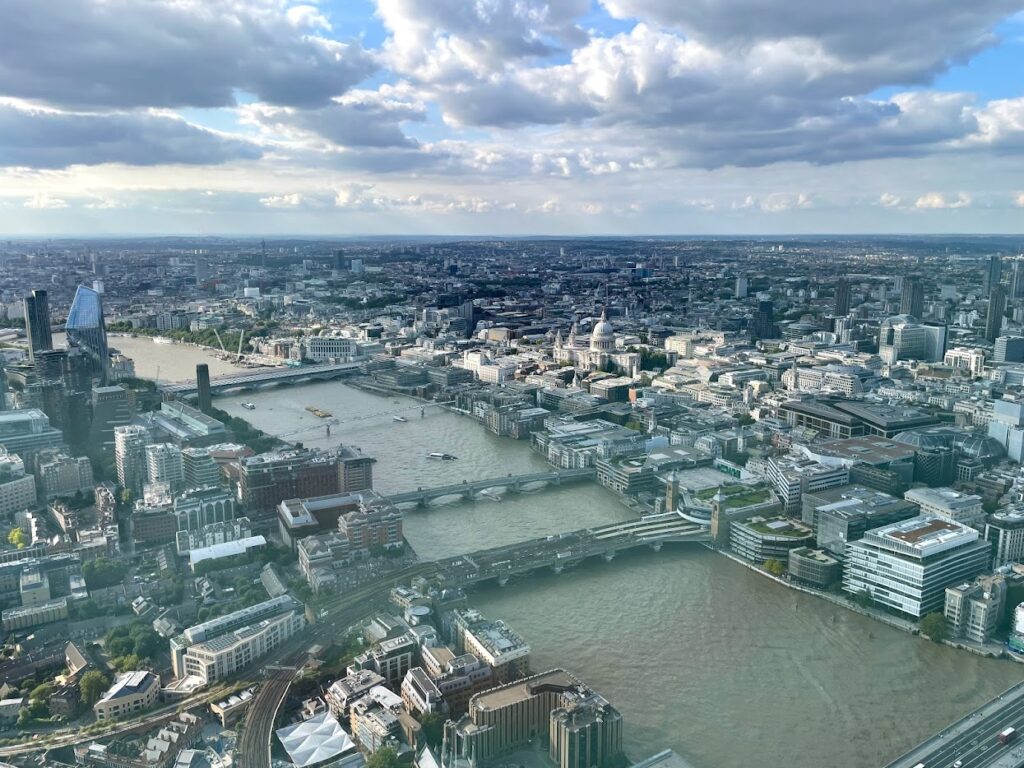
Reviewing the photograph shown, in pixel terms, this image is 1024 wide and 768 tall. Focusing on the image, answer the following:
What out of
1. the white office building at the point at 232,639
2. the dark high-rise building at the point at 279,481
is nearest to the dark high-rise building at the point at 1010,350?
the dark high-rise building at the point at 279,481

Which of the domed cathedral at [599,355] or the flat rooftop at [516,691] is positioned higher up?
the domed cathedral at [599,355]

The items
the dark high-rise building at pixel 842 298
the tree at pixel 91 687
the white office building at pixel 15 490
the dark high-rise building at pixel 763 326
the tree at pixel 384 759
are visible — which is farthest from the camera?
the dark high-rise building at pixel 842 298

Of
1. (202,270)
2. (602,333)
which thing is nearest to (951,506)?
(602,333)

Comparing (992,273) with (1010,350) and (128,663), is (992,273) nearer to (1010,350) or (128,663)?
(1010,350)

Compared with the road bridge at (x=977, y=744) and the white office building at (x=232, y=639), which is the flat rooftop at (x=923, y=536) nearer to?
the road bridge at (x=977, y=744)

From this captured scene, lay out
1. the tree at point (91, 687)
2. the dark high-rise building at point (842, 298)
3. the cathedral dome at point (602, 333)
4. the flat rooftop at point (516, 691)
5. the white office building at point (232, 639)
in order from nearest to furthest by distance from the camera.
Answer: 1. the flat rooftop at point (516, 691)
2. the tree at point (91, 687)
3. the white office building at point (232, 639)
4. the cathedral dome at point (602, 333)
5. the dark high-rise building at point (842, 298)
